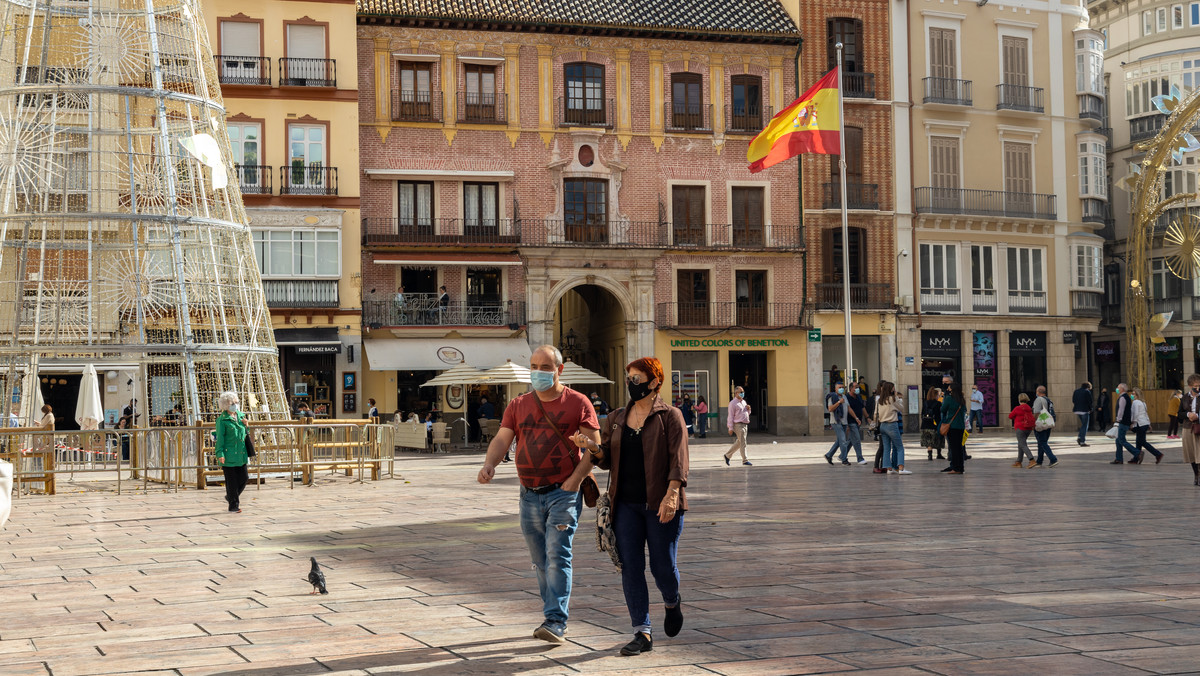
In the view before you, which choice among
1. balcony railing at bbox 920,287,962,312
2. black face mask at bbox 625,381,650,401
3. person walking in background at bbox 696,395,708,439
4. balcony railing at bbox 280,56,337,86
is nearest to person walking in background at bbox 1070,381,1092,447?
balcony railing at bbox 920,287,962,312

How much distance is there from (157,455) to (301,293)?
57.3ft

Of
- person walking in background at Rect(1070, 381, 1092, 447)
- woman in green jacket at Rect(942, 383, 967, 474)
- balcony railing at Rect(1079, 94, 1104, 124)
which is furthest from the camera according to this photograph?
balcony railing at Rect(1079, 94, 1104, 124)

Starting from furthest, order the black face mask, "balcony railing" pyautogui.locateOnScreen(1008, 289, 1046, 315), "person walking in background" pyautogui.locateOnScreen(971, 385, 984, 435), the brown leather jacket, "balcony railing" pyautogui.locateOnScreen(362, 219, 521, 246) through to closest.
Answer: "balcony railing" pyautogui.locateOnScreen(1008, 289, 1046, 315) → "person walking in background" pyautogui.locateOnScreen(971, 385, 984, 435) → "balcony railing" pyautogui.locateOnScreen(362, 219, 521, 246) → the black face mask → the brown leather jacket

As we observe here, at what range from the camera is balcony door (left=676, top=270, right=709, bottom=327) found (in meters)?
41.3

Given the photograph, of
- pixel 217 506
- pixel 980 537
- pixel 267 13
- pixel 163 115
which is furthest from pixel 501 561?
pixel 267 13

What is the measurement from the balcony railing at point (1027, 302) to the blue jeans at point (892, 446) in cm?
2382

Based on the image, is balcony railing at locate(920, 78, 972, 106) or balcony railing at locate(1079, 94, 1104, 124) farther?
balcony railing at locate(1079, 94, 1104, 124)

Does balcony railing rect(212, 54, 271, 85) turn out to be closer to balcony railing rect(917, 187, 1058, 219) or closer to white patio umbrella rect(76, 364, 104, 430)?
white patio umbrella rect(76, 364, 104, 430)

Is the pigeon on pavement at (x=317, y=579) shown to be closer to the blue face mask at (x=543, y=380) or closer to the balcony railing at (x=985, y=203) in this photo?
the blue face mask at (x=543, y=380)

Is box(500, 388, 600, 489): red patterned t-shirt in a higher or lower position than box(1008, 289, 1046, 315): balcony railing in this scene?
lower

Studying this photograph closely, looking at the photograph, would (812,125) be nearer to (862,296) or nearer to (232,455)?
(862,296)

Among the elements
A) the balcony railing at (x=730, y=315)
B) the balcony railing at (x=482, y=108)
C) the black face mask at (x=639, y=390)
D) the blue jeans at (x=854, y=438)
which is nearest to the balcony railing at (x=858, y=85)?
the balcony railing at (x=730, y=315)

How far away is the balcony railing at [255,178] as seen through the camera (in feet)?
121

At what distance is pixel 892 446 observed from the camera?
22266 mm
